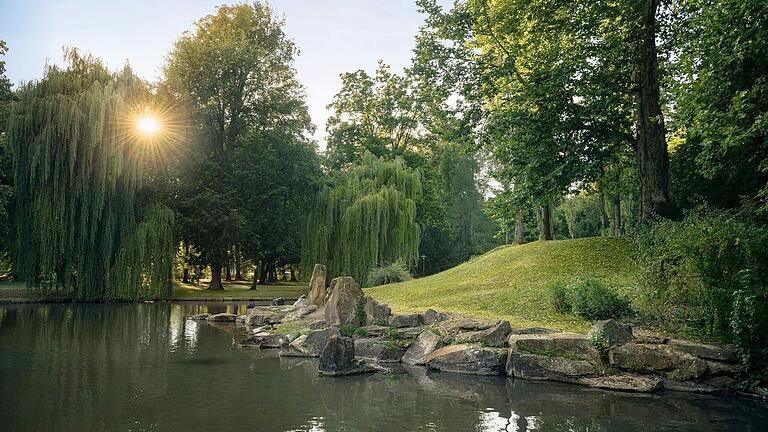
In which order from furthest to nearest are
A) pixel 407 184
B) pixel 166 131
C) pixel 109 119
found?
pixel 407 184 → pixel 166 131 → pixel 109 119

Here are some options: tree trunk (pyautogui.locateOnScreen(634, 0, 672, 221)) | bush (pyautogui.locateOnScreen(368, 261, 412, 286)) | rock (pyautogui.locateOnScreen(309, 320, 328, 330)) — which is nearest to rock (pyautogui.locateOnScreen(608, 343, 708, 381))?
tree trunk (pyautogui.locateOnScreen(634, 0, 672, 221))

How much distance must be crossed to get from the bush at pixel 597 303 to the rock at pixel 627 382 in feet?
10.1

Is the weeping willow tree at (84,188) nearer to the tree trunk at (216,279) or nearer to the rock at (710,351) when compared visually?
the tree trunk at (216,279)

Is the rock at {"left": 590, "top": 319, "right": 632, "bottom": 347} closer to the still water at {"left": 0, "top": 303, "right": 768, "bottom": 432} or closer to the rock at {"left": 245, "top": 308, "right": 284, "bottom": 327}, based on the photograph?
the still water at {"left": 0, "top": 303, "right": 768, "bottom": 432}

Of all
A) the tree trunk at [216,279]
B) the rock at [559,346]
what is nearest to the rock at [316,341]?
the rock at [559,346]

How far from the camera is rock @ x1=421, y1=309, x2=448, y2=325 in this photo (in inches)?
595

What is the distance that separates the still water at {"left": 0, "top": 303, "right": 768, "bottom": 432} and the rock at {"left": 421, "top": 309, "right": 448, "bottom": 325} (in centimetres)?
272

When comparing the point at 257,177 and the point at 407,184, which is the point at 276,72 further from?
the point at 407,184

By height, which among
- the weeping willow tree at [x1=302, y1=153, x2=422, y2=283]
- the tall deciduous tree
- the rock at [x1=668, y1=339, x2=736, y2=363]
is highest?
the tall deciduous tree

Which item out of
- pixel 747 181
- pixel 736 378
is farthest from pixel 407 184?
pixel 736 378

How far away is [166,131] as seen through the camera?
1305 inches

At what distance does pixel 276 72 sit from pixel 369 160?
1091cm

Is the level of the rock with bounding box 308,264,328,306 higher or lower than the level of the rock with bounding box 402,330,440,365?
higher

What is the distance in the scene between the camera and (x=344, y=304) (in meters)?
16.3
